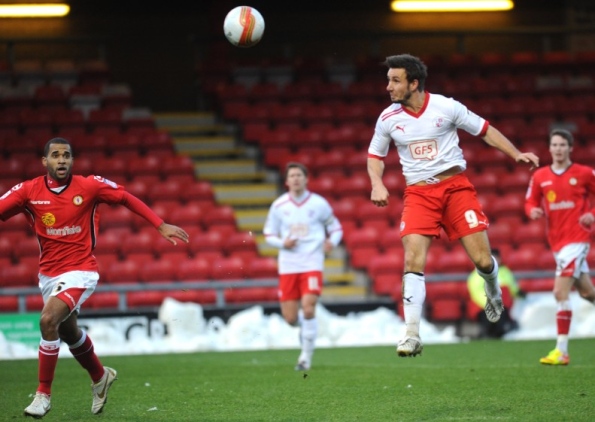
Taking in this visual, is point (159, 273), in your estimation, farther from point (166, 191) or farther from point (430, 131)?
point (430, 131)

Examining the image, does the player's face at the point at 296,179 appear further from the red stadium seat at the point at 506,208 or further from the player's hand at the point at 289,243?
the red stadium seat at the point at 506,208

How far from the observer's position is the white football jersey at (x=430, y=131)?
24.8 ft

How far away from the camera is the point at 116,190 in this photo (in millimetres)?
7645

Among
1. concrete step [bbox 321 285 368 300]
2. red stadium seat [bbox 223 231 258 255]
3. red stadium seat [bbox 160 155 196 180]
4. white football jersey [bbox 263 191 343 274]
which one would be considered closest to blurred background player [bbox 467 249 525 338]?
concrete step [bbox 321 285 368 300]

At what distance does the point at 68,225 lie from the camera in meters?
7.52

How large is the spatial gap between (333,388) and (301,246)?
276 centimetres

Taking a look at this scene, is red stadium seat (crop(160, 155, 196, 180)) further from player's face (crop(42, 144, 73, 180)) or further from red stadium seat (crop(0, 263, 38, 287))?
player's face (crop(42, 144, 73, 180))

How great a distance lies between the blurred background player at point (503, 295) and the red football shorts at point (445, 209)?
7254 millimetres

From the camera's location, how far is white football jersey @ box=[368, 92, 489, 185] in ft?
A: 24.8

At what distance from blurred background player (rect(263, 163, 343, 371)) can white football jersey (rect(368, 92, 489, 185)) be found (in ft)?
11.9

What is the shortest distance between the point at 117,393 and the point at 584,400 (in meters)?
4.00

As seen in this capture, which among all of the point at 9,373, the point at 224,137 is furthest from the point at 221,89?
the point at 9,373

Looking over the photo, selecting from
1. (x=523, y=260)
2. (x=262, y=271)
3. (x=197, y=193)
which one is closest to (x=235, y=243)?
(x=262, y=271)

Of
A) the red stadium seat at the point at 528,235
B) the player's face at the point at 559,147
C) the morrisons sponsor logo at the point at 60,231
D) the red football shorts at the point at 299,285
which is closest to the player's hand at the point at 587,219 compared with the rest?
the player's face at the point at 559,147
